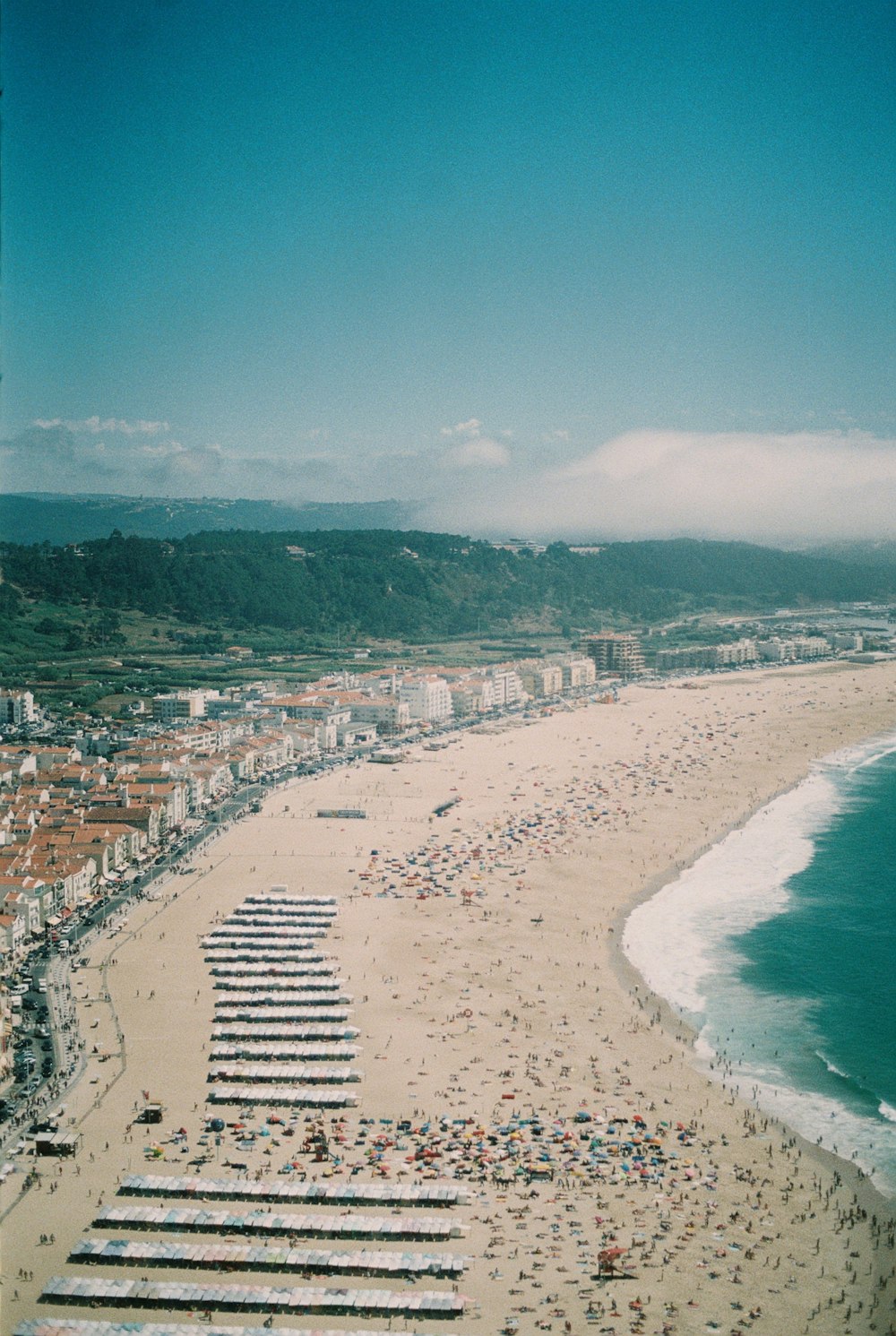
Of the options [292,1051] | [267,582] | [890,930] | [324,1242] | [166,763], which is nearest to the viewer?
[324,1242]

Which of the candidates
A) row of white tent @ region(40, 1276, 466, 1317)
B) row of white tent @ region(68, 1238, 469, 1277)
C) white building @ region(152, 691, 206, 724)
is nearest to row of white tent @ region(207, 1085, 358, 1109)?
row of white tent @ region(68, 1238, 469, 1277)

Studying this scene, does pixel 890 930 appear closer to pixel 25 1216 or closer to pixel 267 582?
pixel 25 1216

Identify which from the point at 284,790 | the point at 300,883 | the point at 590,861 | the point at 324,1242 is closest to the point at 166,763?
the point at 284,790

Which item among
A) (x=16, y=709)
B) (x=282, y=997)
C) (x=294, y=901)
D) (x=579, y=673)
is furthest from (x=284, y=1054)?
(x=579, y=673)

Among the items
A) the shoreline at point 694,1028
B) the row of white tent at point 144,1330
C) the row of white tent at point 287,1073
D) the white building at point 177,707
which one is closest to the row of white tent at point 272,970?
the row of white tent at point 287,1073

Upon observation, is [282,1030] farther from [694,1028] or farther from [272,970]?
[694,1028]

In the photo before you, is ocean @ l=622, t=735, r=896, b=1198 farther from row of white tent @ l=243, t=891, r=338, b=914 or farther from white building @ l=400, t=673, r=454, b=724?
white building @ l=400, t=673, r=454, b=724

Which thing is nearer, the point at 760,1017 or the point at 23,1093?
the point at 23,1093

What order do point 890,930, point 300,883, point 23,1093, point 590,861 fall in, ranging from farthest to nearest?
point 590,861, point 300,883, point 890,930, point 23,1093

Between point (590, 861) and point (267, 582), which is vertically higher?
point (267, 582)
